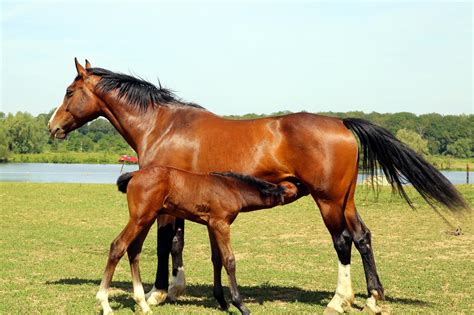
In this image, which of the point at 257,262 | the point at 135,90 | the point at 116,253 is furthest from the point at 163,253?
the point at 257,262

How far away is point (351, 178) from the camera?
244 inches

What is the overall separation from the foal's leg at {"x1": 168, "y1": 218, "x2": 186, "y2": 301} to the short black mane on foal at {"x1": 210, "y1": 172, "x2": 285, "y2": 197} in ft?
4.33

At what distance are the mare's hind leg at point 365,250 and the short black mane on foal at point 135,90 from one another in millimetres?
2300

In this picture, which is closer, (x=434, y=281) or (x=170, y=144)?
(x=170, y=144)

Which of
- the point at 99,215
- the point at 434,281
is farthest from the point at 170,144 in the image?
the point at 99,215

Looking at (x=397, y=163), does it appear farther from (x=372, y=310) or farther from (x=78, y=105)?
(x=78, y=105)

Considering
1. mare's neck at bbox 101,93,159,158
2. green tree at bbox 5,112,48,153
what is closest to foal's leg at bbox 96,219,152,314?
mare's neck at bbox 101,93,159,158

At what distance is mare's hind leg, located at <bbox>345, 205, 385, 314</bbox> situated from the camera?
6.24m

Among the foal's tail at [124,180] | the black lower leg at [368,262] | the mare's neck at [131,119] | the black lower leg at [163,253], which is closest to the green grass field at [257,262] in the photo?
the black lower leg at [368,262]

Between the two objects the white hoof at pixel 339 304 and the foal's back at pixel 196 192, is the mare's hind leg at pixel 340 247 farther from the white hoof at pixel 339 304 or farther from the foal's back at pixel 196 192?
the foal's back at pixel 196 192

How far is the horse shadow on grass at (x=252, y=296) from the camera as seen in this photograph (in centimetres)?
650

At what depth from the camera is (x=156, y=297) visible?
6398 mm

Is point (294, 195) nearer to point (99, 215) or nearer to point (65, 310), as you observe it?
point (65, 310)

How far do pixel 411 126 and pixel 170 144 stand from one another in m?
84.8
